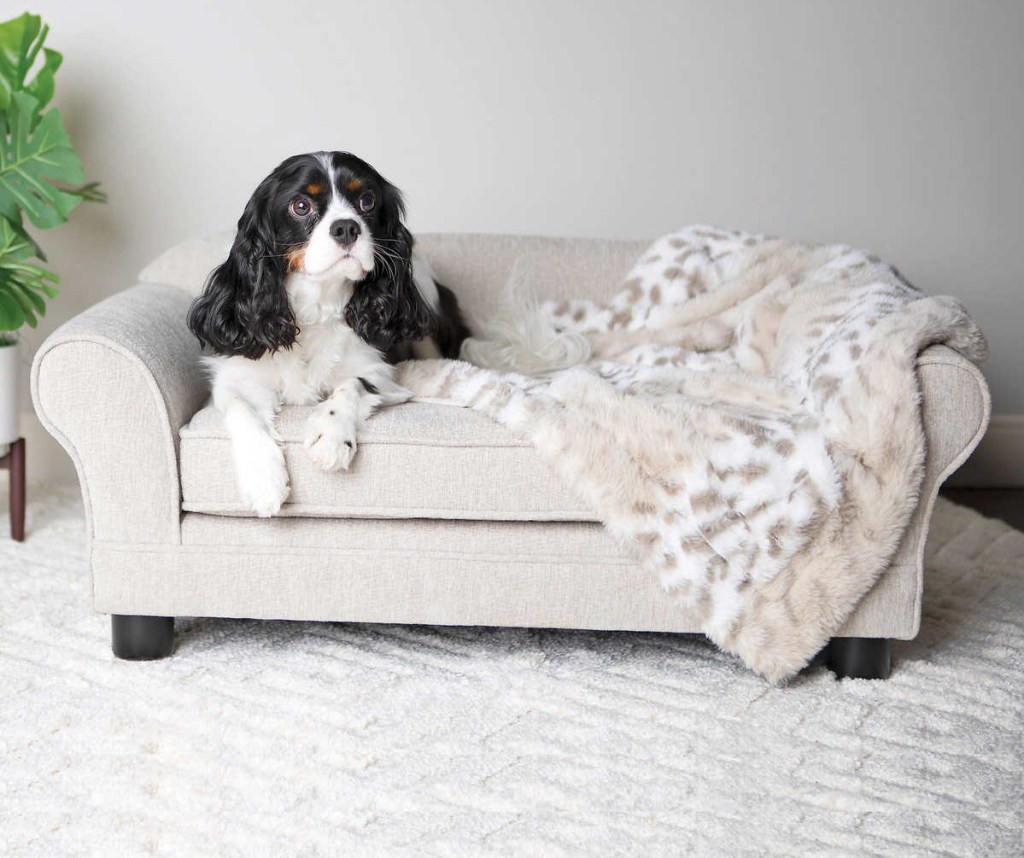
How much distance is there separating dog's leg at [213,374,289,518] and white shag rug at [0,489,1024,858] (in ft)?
1.15

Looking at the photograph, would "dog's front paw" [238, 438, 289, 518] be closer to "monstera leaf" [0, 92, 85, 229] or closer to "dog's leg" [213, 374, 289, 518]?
"dog's leg" [213, 374, 289, 518]

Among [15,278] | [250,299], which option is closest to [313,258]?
[250,299]

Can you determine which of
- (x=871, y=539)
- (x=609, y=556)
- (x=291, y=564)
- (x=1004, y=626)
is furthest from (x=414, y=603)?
(x=1004, y=626)

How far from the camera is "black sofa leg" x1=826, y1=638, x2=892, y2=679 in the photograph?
2.13 metres

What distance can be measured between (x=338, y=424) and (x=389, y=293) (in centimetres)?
37

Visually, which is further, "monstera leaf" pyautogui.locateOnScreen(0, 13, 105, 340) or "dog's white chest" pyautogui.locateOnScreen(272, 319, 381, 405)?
"monstera leaf" pyautogui.locateOnScreen(0, 13, 105, 340)

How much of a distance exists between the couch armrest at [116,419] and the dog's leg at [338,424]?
0.27 metres

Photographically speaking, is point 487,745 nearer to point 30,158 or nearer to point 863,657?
point 863,657

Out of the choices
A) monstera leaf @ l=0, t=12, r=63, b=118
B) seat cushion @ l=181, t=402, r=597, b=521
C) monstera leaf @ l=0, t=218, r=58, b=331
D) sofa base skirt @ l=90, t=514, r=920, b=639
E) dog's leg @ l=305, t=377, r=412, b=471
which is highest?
monstera leaf @ l=0, t=12, r=63, b=118

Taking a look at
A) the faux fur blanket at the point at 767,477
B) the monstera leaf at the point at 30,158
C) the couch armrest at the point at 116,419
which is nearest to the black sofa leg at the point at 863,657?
the faux fur blanket at the point at 767,477

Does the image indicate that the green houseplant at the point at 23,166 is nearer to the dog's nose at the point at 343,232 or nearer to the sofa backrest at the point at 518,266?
the sofa backrest at the point at 518,266

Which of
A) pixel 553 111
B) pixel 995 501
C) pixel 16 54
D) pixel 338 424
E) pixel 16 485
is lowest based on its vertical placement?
pixel 995 501

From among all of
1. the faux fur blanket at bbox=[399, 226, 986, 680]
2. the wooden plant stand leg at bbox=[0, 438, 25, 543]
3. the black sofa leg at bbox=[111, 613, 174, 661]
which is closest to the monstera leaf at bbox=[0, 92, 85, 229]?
the wooden plant stand leg at bbox=[0, 438, 25, 543]

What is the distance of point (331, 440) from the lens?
2.01 m
